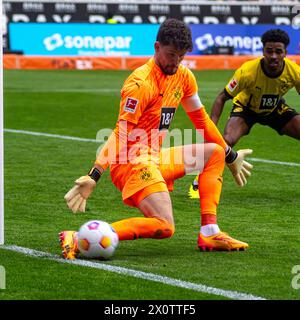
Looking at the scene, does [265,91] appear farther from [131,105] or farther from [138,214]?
[131,105]

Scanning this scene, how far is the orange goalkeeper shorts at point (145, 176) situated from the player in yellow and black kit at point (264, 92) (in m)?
2.96

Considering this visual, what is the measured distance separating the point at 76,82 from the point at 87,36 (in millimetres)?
6214

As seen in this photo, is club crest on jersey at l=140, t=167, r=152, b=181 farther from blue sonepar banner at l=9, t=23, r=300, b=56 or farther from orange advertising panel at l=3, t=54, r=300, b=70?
blue sonepar banner at l=9, t=23, r=300, b=56

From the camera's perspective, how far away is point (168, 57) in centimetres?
849

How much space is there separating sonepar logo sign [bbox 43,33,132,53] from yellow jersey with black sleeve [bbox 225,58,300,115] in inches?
964

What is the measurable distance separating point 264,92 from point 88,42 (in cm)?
2477

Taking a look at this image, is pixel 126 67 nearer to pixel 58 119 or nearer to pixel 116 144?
pixel 58 119

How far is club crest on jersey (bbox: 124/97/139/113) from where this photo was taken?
27.7ft

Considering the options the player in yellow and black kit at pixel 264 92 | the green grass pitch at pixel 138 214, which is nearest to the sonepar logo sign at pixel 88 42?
the green grass pitch at pixel 138 214

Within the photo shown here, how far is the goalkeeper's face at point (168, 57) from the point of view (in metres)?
8.41

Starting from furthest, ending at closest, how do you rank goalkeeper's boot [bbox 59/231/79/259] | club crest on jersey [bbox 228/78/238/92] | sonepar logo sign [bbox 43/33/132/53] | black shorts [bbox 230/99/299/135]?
sonepar logo sign [bbox 43/33/132/53] → black shorts [bbox 230/99/299/135] → club crest on jersey [bbox 228/78/238/92] → goalkeeper's boot [bbox 59/231/79/259]

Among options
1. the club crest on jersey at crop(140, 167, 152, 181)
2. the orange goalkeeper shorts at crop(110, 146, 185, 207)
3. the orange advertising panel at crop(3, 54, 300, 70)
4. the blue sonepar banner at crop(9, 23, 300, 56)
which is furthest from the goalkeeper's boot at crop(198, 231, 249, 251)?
the blue sonepar banner at crop(9, 23, 300, 56)

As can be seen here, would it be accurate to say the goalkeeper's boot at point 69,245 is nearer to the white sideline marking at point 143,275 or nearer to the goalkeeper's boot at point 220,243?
the white sideline marking at point 143,275
